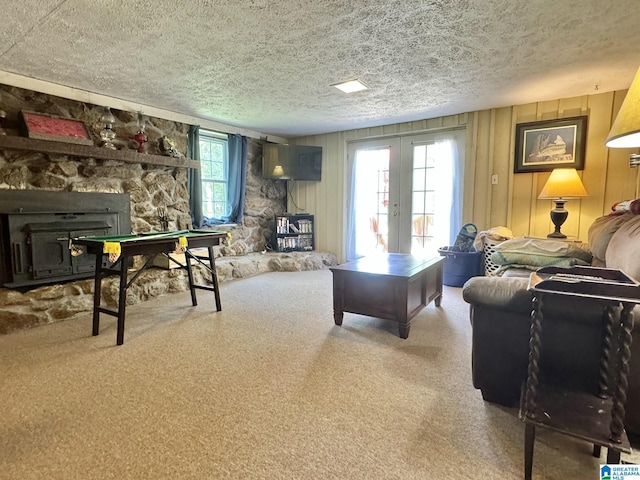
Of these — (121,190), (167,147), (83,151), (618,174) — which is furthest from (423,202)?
(83,151)

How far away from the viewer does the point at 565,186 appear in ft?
11.1

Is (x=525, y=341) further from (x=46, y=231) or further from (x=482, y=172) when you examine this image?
(x=46, y=231)

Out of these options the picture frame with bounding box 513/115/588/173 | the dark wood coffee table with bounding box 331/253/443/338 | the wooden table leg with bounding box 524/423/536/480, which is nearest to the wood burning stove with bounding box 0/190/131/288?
the dark wood coffee table with bounding box 331/253/443/338

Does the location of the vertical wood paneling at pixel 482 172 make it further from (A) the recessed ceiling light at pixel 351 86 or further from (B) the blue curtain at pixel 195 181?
(B) the blue curtain at pixel 195 181

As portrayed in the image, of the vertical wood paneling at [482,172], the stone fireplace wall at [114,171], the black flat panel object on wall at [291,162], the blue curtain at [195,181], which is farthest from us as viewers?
the black flat panel object on wall at [291,162]

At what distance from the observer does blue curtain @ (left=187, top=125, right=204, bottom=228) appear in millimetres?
4461

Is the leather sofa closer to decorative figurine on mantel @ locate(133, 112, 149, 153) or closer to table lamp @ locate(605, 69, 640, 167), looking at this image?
table lamp @ locate(605, 69, 640, 167)

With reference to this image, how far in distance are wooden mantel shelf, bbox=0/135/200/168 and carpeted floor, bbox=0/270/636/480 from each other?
61.0 inches

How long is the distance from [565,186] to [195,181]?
167 inches

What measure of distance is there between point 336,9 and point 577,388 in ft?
7.49

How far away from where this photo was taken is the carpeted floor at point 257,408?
1309 mm

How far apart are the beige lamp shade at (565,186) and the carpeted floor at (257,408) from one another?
175cm

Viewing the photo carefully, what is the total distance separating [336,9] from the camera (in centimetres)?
202

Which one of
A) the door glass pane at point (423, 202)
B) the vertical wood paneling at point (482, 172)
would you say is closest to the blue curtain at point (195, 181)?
the door glass pane at point (423, 202)
